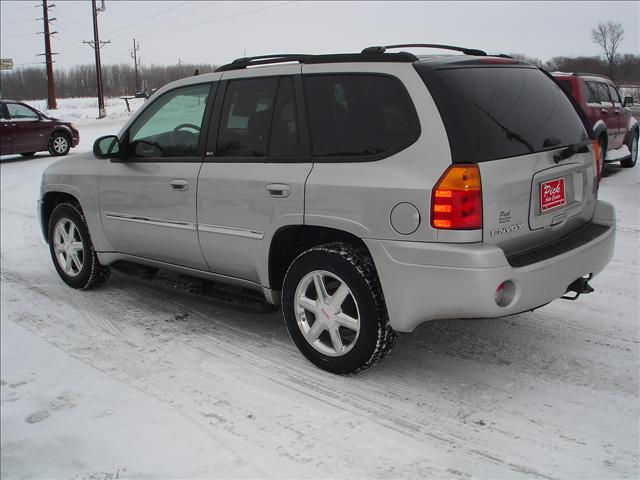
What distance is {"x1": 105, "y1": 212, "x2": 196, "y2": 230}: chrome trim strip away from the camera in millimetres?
4441

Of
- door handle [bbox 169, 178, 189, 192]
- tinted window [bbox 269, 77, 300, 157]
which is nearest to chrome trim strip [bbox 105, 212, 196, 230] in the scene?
door handle [bbox 169, 178, 189, 192]

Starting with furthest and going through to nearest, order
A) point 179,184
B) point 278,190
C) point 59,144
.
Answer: point 59,144 < point 179,184 < point 278,190

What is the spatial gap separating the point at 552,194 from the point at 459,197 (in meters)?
0.77

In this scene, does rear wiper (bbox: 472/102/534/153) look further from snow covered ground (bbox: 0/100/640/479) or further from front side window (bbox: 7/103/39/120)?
front side window (bbox: 7/103/39/120)

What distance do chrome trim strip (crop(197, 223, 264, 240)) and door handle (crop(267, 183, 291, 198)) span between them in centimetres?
27

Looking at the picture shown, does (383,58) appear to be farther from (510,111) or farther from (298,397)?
(298,397)

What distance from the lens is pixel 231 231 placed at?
13.5ft

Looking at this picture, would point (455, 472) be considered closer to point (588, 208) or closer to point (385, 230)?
point (385, 230)

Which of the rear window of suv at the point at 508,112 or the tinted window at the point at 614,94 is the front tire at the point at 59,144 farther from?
the rear window of suv at the point at 508,112

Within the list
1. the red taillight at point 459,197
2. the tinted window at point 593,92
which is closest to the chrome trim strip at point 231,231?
the red taillight at point 459,197

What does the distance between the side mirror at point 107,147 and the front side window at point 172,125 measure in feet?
0.40

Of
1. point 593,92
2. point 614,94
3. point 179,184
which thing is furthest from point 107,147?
point 614,94

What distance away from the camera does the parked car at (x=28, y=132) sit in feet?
52.5

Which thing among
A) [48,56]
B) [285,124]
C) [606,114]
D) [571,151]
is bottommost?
[571,151]
